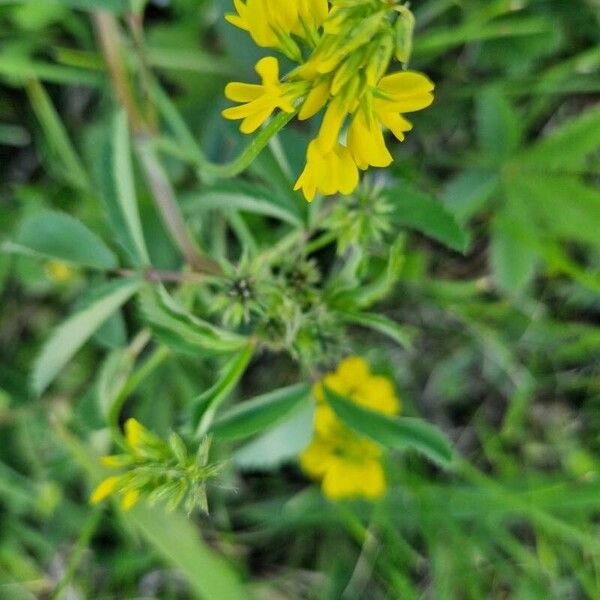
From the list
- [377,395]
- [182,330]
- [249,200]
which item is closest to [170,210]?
[249,200]

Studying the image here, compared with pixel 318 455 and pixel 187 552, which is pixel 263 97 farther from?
pixel 187 552

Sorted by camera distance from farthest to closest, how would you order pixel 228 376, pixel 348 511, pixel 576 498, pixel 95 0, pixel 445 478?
pixel 445 478 → pixel 348 511 → pixel 576 498 → pixel 95 0 → pixel 228 376

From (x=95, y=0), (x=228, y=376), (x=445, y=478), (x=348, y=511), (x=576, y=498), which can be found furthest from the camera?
(x=445, y=478)

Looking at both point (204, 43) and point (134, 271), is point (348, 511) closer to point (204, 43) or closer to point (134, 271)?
point (134, 271)

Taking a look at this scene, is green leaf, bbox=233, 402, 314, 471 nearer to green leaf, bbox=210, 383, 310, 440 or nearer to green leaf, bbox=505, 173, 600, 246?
green leaf, bbox=210, 383, 310, 440

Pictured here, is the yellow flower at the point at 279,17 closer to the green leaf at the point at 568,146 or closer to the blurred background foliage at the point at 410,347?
the blurred background foliage at the point at 410,347

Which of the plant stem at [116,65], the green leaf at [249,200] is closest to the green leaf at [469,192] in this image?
the green leaf at [249,200]

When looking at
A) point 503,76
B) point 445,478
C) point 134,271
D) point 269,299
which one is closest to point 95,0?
point 134,271
